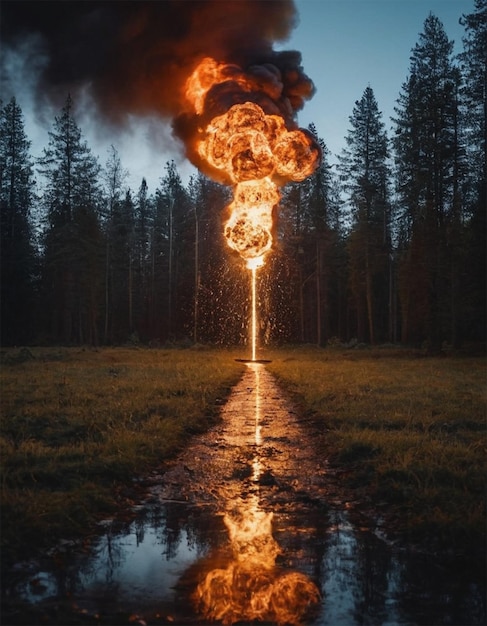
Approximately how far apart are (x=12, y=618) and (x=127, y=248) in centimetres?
6316

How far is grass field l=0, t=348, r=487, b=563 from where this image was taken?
267 inches

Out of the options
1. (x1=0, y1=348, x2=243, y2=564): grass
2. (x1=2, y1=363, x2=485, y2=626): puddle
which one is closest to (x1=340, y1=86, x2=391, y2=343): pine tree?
(x1=0, y1=348, x2=243, y2=564): grass

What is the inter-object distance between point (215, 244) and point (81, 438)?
48059 millimetres

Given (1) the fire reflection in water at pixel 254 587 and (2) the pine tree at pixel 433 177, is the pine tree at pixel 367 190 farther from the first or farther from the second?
(1) the fire reflection in water at pixel 254 587

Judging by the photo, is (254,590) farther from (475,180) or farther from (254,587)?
(475,180)

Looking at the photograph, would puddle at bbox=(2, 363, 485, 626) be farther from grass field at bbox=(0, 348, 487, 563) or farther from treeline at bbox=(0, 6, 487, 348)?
treeline at bbox=(0, 6, 487, 348)

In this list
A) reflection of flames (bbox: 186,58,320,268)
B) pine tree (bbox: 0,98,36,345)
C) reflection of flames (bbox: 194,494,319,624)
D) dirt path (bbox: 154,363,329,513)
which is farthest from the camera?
pine tree (bbox: 0,98,36,345)

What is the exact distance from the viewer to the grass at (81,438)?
264 inches

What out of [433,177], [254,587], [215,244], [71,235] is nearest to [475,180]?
[433,177]

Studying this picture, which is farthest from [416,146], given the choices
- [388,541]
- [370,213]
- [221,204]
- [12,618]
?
[12,618]

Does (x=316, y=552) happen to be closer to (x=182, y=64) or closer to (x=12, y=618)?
(x=12, y=618)

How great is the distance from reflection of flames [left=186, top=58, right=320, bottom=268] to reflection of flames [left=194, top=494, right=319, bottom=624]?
70.0 feet

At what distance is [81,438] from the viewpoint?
1109 cm

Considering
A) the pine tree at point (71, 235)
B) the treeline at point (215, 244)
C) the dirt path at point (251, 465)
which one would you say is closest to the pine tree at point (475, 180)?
the treeline at point (215, 244)
